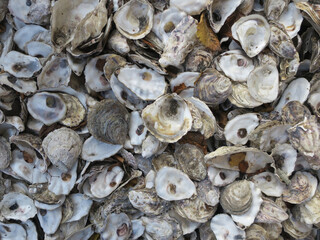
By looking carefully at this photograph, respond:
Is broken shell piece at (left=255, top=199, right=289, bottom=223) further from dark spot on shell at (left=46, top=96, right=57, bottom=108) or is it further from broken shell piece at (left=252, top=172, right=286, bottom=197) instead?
dark spot on shell at (left=46, top=96, right=57, bottom=108)

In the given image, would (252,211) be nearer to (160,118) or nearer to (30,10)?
(160,118)

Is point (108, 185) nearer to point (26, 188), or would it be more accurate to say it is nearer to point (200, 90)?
point (26, 188)

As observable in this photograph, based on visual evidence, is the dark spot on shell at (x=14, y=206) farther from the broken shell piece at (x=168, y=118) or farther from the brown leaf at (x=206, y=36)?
the brown leaf at (x=206, y=36)

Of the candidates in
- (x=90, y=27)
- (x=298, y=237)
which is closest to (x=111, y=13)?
(x=90, y=27)

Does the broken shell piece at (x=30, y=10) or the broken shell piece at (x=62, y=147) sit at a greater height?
the broken shell piece at (x=30, y=10)

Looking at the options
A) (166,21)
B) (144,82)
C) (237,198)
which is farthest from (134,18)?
(237,198)

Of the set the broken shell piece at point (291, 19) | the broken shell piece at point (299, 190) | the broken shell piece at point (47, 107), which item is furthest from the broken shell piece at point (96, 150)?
the broken shell piece at point (291, 19)
